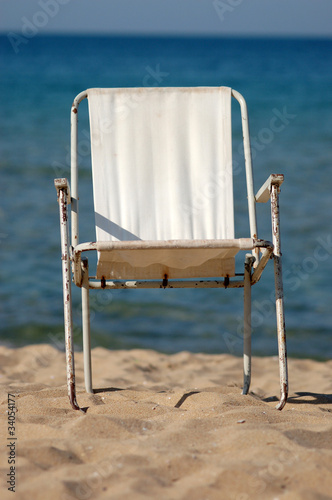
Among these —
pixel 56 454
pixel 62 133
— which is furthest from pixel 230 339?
pixel 62 133

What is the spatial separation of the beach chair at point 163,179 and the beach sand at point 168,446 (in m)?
0.32

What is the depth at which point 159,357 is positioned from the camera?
3.96 meters

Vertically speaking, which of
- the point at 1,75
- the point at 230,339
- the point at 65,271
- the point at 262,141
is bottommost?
the point at 230,339

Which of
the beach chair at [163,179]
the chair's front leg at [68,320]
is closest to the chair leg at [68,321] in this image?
the chair's front leg at [68,320]

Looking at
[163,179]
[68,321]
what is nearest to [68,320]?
[68,321]

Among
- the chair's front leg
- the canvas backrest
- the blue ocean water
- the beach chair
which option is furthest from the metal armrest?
the blue ocean water

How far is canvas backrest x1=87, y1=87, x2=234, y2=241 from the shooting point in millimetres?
2768

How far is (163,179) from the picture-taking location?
9.30 feet

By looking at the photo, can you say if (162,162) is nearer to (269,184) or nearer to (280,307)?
(269,184)

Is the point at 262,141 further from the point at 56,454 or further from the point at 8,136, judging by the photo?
the point at 56,454

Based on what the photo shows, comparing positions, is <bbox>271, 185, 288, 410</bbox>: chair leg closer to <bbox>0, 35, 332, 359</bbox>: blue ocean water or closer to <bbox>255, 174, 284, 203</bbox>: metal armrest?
<bbox>255, 174, 284, 203</bbox>: metal armrest

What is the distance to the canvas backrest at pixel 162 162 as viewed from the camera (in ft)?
9.08

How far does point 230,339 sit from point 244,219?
110 inches

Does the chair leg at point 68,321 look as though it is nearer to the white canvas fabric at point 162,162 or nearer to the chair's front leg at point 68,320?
the chair's front leg at point 68,320
